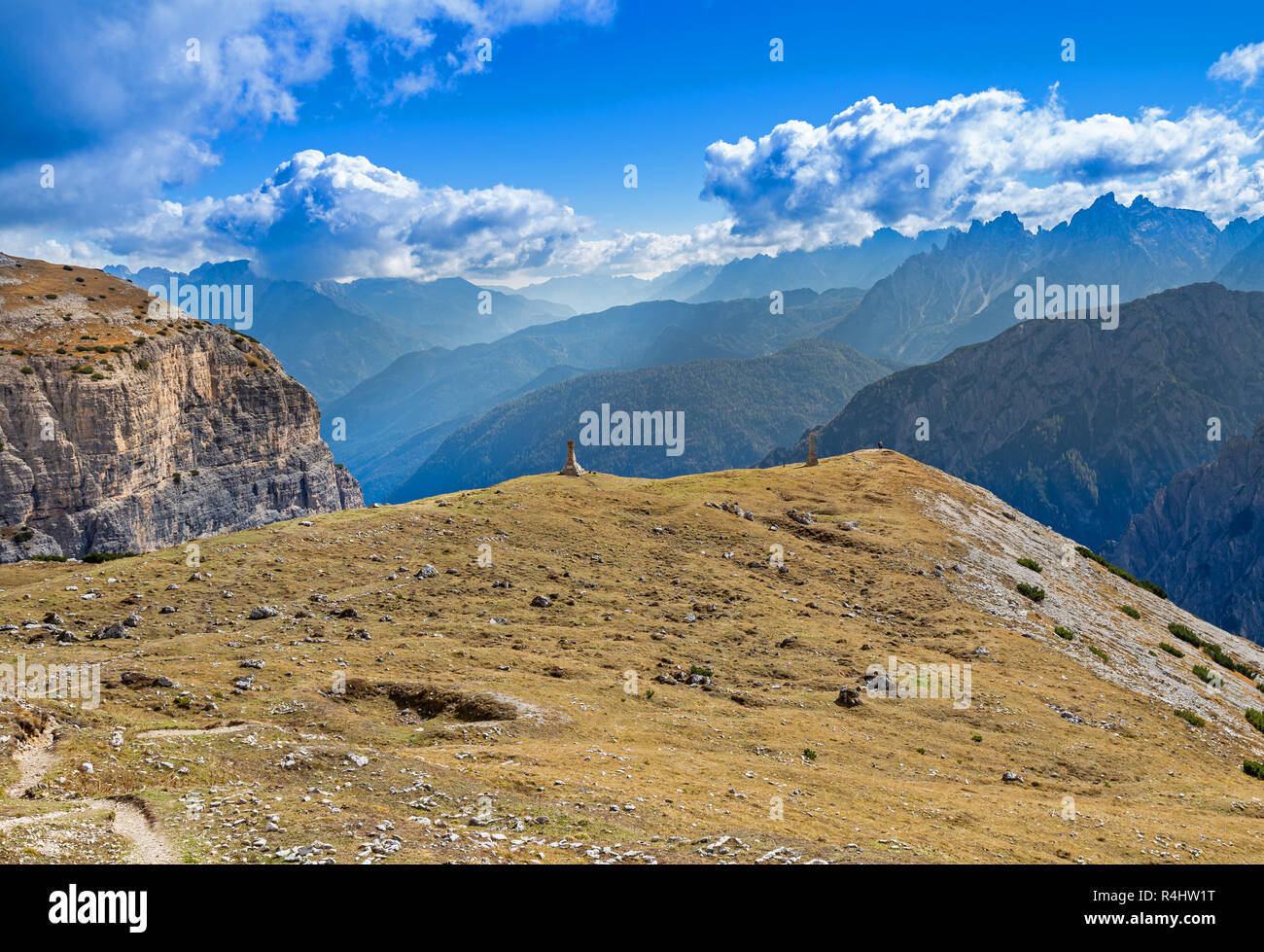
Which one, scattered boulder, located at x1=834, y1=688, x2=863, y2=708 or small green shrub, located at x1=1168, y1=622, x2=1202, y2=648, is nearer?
scattered boulder, located at x1=834, y1=688, x2=863, y2=708

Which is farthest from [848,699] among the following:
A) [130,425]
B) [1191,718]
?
[130,425]

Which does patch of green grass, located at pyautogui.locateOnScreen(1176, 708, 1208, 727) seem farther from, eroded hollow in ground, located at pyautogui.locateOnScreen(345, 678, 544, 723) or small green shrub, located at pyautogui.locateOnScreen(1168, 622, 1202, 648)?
eroded hollow in ground, located at pyautogui.locateOnScreen(345, 678, 544, 723)

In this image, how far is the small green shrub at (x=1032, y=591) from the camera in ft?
181

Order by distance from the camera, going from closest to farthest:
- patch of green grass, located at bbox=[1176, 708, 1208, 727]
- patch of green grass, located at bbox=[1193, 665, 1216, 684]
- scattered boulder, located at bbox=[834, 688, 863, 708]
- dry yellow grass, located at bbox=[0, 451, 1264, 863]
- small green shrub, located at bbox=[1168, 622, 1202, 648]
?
dry yellow grass, located at bbox=[0, 451, 1264, 863]
scattered boulder, located at bbox=[834, 688, 863, 708]
patch of green grass, located at bbox=[1176, 708, 1208, 727]
patch of green grass, located at bbox=[1193, 665, 1216, 684]
small green shrub, located at bbox=[1168, 622, 1202, 648]

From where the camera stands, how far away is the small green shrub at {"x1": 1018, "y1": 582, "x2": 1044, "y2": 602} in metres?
55.1

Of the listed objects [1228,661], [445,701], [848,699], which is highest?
[445,701]

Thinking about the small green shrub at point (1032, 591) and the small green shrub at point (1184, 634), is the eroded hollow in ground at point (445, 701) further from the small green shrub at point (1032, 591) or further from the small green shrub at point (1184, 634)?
the small green shrub at point (1184, 634)

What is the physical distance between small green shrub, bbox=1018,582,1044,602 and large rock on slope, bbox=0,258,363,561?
399 feet

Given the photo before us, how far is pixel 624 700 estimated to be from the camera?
31797 mm

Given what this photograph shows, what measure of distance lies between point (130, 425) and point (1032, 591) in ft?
447

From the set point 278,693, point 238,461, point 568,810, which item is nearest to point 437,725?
point 278,693

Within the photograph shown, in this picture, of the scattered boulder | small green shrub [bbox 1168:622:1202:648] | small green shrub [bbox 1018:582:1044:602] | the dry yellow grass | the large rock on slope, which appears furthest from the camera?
the large rock on slope

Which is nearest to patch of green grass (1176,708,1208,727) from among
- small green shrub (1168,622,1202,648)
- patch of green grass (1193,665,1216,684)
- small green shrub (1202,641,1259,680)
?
patch of green grass (1193,665,1216,684)

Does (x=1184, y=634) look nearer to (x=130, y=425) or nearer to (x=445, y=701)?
(x=445, y=701)
